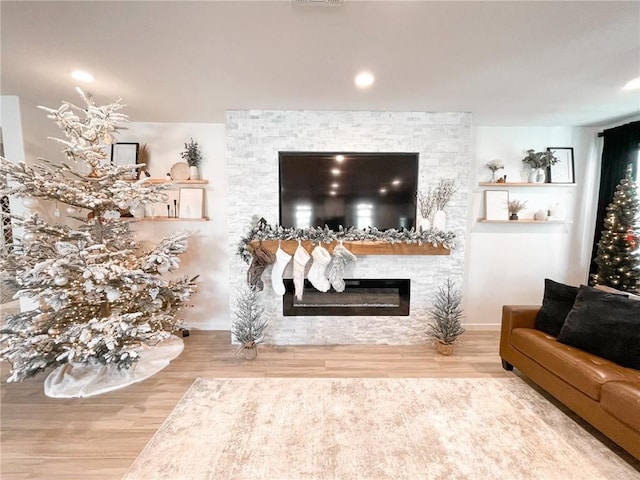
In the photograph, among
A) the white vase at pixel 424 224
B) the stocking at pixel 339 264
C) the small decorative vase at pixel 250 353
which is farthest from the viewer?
the white vase at pixel 424 224

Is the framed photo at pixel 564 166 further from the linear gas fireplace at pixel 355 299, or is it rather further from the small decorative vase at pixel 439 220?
the linear gas fireplace at pixel 355 299

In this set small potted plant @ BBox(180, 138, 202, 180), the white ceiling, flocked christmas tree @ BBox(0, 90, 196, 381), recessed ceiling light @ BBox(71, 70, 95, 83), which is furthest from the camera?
small potted plant @ BBox(180, 138, 202, 180)

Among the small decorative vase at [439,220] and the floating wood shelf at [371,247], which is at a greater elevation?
the small decorative vase at [439,220]

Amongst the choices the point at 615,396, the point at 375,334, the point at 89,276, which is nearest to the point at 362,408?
the point at 375,334

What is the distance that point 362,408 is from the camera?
2115 millimetres

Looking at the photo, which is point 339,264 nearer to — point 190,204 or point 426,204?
point 426,204

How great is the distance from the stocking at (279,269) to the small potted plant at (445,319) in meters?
1.74

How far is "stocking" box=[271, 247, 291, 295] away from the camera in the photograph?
302 cm

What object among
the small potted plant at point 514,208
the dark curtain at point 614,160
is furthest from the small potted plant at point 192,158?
the dark curtain at point 614,160

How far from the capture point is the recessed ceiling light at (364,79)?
2244mm

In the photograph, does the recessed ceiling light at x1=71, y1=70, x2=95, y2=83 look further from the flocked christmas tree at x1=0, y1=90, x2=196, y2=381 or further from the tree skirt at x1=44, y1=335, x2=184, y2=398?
the tree skirt at x1=44, y1=335, x2=184, y2=398

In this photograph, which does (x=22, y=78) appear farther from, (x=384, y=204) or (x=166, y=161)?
(x=384, y=204)

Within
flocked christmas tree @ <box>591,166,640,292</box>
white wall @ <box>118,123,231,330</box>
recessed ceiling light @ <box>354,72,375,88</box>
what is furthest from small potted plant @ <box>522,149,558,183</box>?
white wall @ <box>118,123,231,330</box>

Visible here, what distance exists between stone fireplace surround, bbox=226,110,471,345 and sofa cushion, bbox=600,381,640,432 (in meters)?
1.61
